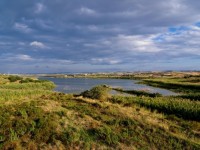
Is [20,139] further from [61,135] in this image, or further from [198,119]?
[198,119]

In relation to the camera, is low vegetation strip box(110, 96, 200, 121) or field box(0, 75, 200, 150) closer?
field box(0, 75, 200, 150)

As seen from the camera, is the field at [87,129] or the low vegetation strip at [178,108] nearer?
the field at [87,129]

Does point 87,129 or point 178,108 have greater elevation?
point 178,108

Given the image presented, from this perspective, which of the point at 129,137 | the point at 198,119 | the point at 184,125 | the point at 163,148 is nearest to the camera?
the point at 163,148

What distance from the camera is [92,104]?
94.3ft

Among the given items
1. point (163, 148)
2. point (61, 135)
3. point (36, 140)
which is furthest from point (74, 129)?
point (163, 148)

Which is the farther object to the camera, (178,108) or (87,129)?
(178,108)

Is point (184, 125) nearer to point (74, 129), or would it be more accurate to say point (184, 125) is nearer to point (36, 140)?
point (74, 129)

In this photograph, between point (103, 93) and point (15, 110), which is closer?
point (15, 110)

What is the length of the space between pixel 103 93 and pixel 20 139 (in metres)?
20.3

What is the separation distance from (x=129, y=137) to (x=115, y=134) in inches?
39.7

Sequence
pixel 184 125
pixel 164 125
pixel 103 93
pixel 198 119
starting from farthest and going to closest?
pixel 103 93 → pixel 198 119 → pixel 184 125 → pixel 164 125

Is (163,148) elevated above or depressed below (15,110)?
below

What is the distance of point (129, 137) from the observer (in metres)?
19.8
